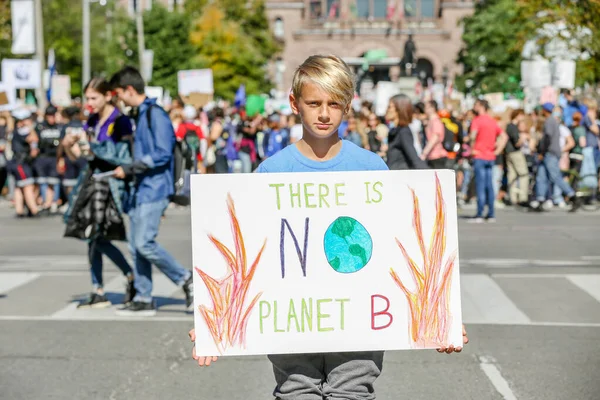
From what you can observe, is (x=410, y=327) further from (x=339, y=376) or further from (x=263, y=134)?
(x=263, y=134)

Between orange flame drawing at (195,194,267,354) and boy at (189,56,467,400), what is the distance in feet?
0.30

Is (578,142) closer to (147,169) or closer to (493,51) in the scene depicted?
(147,169)

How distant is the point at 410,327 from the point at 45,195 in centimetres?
1635

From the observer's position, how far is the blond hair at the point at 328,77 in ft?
13.4

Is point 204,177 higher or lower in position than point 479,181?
higher

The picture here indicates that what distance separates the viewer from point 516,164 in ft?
66.9

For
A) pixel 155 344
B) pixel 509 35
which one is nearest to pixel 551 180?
pixel 155 344

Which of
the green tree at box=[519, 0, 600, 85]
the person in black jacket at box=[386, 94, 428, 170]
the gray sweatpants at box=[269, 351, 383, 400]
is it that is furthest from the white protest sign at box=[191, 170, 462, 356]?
the green tree at box=[519, 0, 600, 85]

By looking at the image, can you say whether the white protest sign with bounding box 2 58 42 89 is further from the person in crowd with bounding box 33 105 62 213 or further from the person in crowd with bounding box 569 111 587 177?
the person in crowd with bounding box 569 111 587 177

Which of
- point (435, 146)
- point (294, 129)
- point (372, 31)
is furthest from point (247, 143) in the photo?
point (372, 31)

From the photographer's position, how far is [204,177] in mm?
4051

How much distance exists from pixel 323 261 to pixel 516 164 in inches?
655

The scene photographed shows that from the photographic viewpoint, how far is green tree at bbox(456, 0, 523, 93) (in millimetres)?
66438

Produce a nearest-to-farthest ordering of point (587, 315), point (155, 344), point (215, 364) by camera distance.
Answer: point (215, 364), point (155, 344), point (587, 315)
